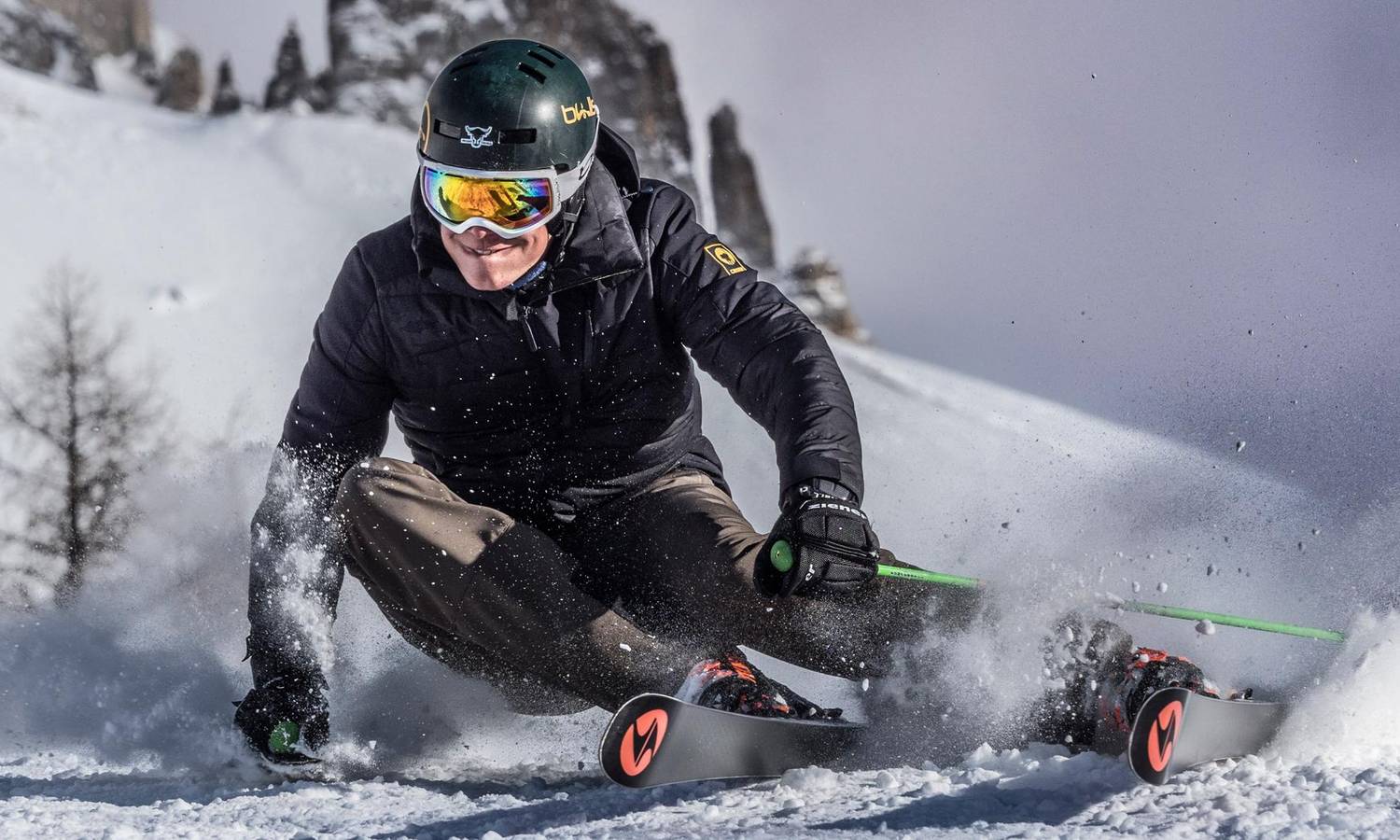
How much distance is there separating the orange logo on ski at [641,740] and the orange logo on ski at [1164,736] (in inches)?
36.0

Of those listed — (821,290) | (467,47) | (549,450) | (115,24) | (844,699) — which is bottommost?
(844,699)

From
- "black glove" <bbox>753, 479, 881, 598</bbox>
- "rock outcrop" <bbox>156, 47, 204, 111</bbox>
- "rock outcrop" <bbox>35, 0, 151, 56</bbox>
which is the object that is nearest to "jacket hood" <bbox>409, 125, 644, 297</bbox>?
"black glove" <bbox>753, 479, 881, 598</bbox>

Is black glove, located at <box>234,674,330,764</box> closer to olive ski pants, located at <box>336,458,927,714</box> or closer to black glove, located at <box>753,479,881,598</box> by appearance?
olive ski pants, located at <box>336,458,927,714</box>

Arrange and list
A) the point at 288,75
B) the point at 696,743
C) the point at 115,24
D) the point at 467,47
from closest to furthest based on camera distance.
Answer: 1. the point at 696,743
2. the point at 467,47
3. the point at 288,75
4. the point at 115,24

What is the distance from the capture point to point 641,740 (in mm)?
2301

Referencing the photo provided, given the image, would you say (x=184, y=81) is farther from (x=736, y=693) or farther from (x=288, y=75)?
(x=736, y=693)

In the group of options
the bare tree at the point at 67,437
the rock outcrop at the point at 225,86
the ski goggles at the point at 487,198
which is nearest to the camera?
the ski goggles at the point at 487,198

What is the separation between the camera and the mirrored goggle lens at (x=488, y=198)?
9.63 ft

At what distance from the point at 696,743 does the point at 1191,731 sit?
97cm

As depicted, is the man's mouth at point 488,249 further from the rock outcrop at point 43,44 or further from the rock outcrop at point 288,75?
the rock outcrop at point 43,44

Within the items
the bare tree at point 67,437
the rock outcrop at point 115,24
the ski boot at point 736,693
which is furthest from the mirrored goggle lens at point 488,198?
the rock outcrop at point 115,24

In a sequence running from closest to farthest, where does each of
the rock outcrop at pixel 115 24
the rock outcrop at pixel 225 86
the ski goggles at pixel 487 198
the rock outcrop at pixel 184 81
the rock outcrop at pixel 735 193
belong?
the ski goggles at pixel 487 198
the rock outcrop at pixel 225 86
the rock outcrop at pixel 735 193
the rock outcrop at pixel 184 81
the rock outcrop at pixel 115 24

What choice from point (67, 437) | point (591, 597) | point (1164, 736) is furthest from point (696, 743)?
point (67, 437)

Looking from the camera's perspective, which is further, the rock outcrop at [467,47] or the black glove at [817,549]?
the rock outcrop at [467,47]
